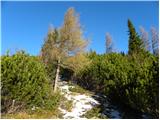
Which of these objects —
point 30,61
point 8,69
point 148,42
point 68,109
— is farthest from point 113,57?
point 148,42

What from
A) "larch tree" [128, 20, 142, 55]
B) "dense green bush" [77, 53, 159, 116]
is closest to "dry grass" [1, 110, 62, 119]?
"dense green bush" [77, 53, 159, 116]

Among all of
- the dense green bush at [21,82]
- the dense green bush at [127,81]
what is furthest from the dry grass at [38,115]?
the dense green bush at [127,81]

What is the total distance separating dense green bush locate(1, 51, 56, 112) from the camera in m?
15.8

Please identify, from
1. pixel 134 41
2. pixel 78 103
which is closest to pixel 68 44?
pixel 78 103

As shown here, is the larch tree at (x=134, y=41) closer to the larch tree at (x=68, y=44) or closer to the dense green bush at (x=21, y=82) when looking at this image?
the larch tree at (x=68, y=44)

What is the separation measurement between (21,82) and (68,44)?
6929 mm

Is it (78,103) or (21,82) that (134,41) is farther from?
(21,82)

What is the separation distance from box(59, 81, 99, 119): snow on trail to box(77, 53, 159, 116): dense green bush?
118 centimetres

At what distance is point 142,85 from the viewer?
1623 centimetres

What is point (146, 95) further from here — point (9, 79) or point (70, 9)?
point (70, 9)

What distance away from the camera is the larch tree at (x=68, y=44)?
2250cm

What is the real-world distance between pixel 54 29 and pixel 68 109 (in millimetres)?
6132

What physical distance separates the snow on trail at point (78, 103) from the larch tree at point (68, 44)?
1.32 meters

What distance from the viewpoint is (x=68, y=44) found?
2253 centimetres
